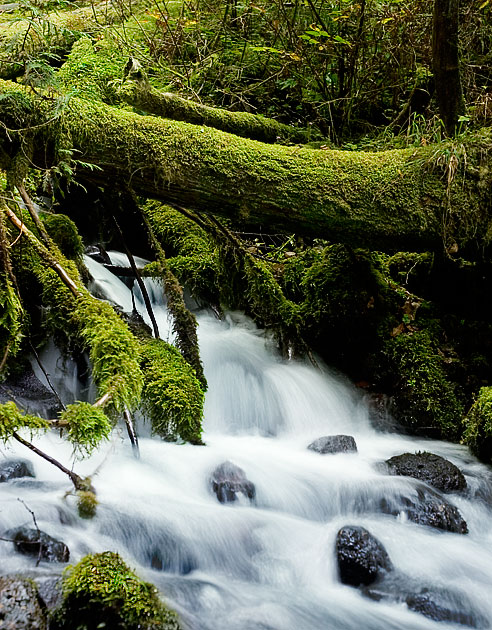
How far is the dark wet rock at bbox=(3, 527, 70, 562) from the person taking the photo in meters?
2.77

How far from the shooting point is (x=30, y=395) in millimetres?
3928

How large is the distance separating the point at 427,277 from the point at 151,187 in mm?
3028

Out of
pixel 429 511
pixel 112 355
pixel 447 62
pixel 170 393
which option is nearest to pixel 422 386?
pixel 429 511

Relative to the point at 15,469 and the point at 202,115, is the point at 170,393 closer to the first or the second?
the point at 15,469

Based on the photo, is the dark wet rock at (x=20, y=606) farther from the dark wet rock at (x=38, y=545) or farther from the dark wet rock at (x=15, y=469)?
the dark wet rock at (x=15, y=469)

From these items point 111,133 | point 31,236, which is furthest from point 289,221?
point 31,236

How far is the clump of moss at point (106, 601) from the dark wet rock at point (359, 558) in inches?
44.1

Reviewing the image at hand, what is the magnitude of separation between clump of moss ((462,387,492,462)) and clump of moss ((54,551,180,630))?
284 centimetres

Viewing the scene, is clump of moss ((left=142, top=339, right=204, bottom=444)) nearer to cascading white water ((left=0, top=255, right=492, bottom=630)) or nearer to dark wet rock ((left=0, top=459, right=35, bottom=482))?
cascading white water ((left=0, top=255, right=492, bottom=630))

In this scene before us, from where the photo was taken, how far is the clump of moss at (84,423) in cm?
210

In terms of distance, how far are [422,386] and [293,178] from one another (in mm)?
2249

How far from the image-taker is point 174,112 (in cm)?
491

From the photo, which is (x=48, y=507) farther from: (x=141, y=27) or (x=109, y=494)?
(x=141, y=27)

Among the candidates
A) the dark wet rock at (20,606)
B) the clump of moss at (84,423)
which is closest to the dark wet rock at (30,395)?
the dark wet rock at (20,606)
